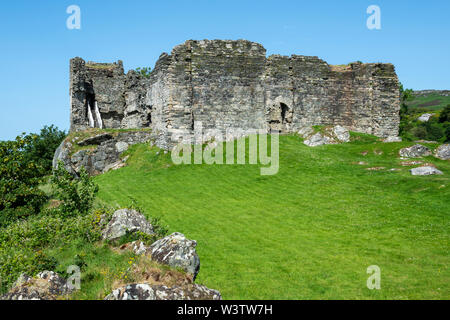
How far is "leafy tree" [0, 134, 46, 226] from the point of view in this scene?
2202 cm

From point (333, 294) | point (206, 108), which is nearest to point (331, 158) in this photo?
point (206, 108)

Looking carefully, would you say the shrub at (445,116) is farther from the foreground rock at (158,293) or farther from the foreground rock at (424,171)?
the foreground rock at (158,293)

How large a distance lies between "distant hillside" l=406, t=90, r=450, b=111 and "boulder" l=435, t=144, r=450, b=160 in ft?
424

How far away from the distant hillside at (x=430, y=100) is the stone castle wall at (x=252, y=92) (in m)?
122

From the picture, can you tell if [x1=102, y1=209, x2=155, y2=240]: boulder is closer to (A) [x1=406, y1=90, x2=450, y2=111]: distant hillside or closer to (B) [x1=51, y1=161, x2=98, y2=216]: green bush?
(B) [x1=51, y1=161, x2=98, y2=216]: green bush

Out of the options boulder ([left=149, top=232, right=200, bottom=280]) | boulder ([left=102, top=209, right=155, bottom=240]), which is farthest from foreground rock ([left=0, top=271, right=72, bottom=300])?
boulder ([left=102, top=209, right=155, bottom=240])

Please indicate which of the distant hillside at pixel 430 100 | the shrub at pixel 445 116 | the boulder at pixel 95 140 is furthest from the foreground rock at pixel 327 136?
the distant hillside at pixel 430 100

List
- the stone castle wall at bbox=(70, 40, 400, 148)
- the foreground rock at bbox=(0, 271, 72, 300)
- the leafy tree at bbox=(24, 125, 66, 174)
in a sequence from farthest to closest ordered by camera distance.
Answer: the leafy tree at bbox=(24, 125, 66, 174) → the stone castle wall at bbox=(70, 40, 400, 148) → the foreground rock at bbox=(0, 271, 72, 300)

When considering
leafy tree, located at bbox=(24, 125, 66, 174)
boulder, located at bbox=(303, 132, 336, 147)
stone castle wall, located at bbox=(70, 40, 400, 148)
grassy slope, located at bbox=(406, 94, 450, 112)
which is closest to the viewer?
stone castle wall, located at bbox=(70, 40, 400, 148)

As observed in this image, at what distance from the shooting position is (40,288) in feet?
37.3

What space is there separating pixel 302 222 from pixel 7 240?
1163cm

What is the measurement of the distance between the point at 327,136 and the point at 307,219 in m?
13.2
